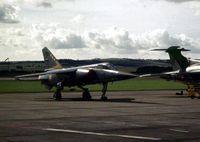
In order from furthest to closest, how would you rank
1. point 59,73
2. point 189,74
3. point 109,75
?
point 189,74
point 59,73
point 109,75

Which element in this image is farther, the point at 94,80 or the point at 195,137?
the point at 94,80

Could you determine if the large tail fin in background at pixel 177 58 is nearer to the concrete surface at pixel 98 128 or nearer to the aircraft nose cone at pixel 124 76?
the aircraft nose cone at pixel 124 76

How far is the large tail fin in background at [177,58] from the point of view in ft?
167

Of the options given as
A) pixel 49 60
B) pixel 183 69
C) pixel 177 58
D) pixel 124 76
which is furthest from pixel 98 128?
pixel 177 58

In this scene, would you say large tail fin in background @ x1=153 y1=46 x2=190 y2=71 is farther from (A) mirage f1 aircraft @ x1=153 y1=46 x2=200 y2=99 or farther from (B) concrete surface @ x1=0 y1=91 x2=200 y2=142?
(B) concrete surface @ x1=0 y1=91 x2=200 y2=142

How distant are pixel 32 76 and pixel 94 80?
7274mm

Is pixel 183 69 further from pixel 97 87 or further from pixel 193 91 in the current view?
pixel 97 87

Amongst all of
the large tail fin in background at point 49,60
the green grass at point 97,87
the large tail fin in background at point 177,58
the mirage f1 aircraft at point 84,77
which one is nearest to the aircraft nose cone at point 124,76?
the mirage f1 aircraft at point 84,77

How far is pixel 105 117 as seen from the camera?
2275cm

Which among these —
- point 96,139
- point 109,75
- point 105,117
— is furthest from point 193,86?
point 96,139

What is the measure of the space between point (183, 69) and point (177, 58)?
1.87m

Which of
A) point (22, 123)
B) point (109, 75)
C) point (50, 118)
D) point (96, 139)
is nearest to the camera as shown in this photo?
point (96, 139)

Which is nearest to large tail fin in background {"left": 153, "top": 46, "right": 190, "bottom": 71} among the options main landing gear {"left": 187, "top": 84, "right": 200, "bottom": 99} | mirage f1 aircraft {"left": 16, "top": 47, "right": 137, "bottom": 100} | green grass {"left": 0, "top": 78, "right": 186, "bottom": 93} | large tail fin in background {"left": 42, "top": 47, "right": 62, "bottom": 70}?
main landing gear {"left": 187, "top": 84, "right": 200, "bottom": 99}

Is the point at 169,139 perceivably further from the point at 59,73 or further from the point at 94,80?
the point at 59,73
